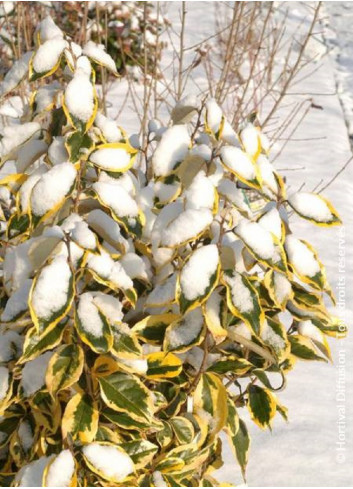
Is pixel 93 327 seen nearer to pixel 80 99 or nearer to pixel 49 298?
pixel 49 298

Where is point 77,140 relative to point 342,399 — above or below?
above

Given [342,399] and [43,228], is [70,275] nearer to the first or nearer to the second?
[43,228]

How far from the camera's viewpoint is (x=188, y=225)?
1.03m

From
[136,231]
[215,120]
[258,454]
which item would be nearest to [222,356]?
[136,231]

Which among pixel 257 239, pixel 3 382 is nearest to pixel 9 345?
pixel 3 382

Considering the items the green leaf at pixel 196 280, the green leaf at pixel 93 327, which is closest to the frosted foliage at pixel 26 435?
the green leaf at pixel 93 327

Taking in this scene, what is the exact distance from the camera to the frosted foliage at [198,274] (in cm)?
102

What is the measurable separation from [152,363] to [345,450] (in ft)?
2.75

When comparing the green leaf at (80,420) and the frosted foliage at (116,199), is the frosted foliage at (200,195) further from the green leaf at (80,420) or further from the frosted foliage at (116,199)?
the green leaf at (80,420)

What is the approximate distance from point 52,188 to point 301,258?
0.44m

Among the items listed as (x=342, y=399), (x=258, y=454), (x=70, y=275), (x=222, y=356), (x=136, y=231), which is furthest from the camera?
(x=342, y=399)

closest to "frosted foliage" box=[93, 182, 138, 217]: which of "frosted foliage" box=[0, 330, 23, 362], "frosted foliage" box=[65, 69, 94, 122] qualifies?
"frosted foliage" box=[65, 69, 94, 122]

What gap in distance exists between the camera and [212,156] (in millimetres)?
1110

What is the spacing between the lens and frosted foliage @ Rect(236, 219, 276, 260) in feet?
3.38
